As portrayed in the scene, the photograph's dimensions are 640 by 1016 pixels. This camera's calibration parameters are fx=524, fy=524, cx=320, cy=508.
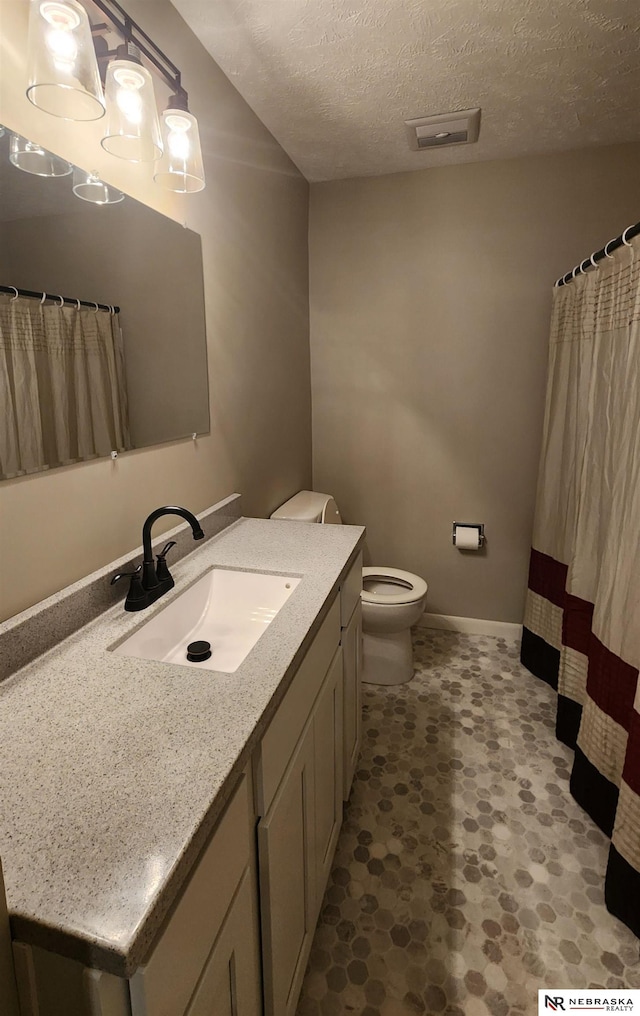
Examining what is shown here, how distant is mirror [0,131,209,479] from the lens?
38.4 inches

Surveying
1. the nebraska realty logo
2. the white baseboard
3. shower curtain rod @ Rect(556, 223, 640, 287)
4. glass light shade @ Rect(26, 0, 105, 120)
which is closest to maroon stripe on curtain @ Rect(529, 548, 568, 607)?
the white baseboard

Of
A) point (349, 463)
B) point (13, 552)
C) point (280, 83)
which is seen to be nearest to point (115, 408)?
point (13, 552)

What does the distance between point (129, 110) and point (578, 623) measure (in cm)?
203

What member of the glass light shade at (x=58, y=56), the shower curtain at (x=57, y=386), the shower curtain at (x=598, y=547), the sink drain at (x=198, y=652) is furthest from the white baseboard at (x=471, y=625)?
the glass light shade at (x=58, y=56)

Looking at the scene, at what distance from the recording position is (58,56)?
917mm

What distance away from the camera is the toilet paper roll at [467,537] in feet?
9.08

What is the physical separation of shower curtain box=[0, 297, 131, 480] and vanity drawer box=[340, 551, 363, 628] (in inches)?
28.3

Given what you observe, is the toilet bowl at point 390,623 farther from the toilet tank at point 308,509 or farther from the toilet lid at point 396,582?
the toilet tank at point 308,509

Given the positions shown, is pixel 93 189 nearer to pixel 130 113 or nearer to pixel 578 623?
pixel 130 113

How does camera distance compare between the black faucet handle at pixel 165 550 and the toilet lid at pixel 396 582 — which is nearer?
the black faucet handle at pixel 165 550

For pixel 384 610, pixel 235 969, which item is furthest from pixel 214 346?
pixel 235 969

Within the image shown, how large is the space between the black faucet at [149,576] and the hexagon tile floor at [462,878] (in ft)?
3.30

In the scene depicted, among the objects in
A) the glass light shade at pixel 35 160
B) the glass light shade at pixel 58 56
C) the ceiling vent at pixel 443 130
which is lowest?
the glass light shade at pixel 35 160

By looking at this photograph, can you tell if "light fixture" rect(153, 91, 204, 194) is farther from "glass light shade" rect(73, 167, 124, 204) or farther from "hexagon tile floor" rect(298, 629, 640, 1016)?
"hexagon tile floor" rect(298, 629, 640, 1016)
